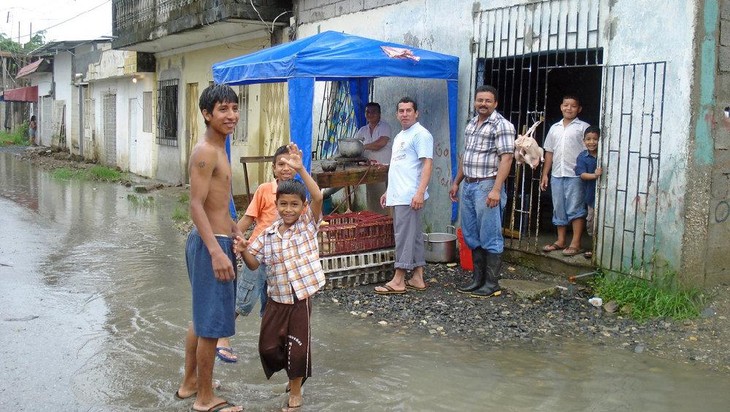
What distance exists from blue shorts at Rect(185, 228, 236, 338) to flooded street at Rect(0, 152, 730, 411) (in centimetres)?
58

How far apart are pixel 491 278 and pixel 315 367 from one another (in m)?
2.38

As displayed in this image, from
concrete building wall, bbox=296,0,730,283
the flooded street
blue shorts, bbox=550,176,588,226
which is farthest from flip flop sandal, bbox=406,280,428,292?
concrete building wall, bbox=296,0,730,283

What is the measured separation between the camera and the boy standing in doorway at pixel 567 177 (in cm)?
731

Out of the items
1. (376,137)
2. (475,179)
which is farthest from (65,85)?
(475,179)

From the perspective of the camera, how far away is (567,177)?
7340 millimetres

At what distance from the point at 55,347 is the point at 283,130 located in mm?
7547

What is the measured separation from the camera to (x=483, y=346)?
558 cm

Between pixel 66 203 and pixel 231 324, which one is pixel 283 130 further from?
pixel 231 324

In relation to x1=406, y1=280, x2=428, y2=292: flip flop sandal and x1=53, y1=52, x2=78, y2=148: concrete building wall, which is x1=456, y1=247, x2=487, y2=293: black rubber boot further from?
x1=53, y1=52, x2=78, y2=148: concrete building wall

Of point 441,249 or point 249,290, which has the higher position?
point 249,290

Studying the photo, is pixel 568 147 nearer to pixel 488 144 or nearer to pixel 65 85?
pixel 488 144

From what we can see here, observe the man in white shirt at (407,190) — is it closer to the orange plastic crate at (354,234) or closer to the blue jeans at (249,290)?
the orange plastic crate at (354,234)

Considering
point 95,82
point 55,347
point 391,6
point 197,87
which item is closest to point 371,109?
point 391,6

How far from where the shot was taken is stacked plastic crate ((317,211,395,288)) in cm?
707
